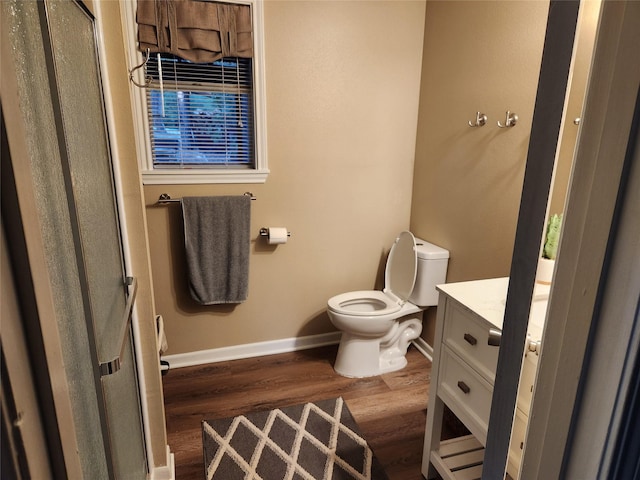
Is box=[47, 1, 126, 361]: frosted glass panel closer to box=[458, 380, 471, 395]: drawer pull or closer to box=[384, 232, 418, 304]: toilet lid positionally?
box=[458, 380, 471, 395]: drawer pull

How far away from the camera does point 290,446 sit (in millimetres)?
1819

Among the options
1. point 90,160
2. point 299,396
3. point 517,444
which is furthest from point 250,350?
point 90,160

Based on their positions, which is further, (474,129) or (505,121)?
Answer: (474,129)

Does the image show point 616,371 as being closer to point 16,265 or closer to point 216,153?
point 16,265

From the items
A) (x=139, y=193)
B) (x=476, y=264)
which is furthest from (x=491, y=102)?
(x=139, y=193)

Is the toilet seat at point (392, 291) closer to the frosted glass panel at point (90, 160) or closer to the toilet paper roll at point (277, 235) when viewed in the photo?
the toilet paper roll at point (277, 235)

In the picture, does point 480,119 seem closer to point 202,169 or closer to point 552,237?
point 552,237

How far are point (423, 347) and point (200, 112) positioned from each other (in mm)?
2082

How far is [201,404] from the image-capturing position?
6.99ft

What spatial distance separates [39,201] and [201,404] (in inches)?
72.6

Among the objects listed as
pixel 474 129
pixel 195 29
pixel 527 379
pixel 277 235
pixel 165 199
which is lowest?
pixel 527 379

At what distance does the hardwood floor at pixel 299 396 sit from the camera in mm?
1810

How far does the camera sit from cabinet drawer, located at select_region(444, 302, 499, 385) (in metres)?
1.29

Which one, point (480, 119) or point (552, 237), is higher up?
point (480, 119)
